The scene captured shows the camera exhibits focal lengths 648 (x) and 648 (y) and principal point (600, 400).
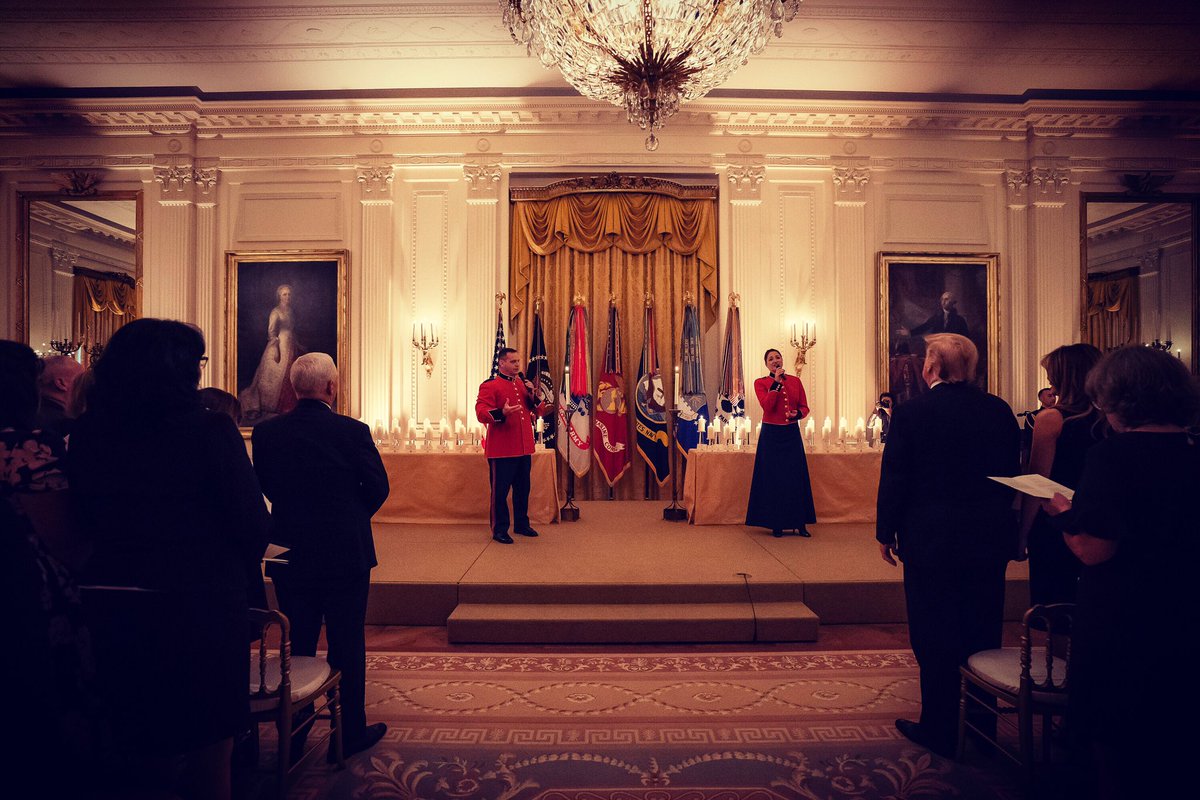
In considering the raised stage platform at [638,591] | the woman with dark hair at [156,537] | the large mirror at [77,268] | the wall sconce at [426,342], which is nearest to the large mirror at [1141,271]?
the raised stage platform at [638,591]

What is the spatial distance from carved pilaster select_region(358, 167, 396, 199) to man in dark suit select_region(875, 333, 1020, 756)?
281 inches

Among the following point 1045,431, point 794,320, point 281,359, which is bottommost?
point 1045,431

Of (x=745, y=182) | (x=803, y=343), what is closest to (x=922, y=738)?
(x=803, y=343)

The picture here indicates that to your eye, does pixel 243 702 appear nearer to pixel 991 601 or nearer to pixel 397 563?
pixel 991 601

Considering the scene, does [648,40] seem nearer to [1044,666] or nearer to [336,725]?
[1044,666]

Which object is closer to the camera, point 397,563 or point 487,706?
point 487,706

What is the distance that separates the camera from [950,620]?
263cm

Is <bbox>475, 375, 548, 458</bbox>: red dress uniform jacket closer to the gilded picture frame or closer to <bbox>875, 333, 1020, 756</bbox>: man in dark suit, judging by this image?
the gilded picture frame

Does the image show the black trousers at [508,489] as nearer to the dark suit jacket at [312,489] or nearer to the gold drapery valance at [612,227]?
the gold drapery valance at [612,227]

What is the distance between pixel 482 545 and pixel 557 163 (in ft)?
15.9

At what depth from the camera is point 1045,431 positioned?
2.85 m

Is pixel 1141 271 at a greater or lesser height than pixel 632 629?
greater

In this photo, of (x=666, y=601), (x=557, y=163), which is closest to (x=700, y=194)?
(x=557, y=163)

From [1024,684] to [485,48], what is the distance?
7047 mm
